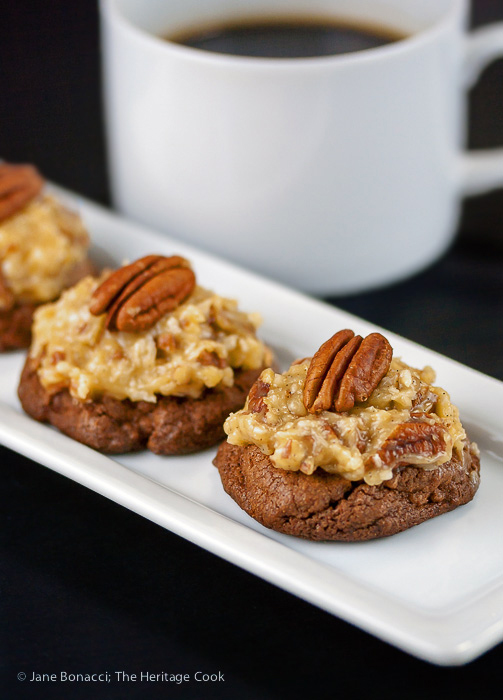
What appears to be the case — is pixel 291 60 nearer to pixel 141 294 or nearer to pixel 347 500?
pixel 141 294

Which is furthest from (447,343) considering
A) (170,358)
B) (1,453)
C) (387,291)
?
(1,453)

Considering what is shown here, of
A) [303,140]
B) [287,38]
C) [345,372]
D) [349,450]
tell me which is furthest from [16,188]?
[349,450]

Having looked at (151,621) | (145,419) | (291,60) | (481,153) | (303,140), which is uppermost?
(291,60)

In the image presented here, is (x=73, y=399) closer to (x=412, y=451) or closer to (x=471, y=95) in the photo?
(x=412, y=451)

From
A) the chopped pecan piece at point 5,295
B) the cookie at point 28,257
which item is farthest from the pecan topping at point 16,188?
the chopped pecan piece at point 5,295

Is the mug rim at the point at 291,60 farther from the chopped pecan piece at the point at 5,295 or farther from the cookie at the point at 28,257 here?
the chopped pecan piece at the point at 5,295
